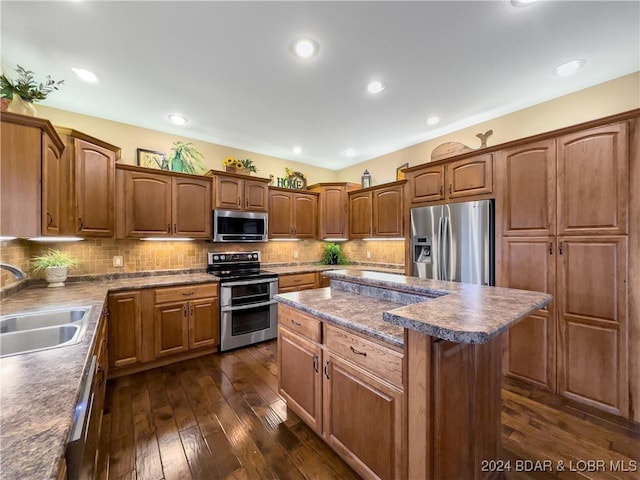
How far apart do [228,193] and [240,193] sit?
17 centimetres

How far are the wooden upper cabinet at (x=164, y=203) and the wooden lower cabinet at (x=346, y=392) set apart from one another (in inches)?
81.3

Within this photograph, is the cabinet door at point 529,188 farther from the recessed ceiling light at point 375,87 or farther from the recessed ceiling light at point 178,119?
the recessed ceiling light at point 178,119

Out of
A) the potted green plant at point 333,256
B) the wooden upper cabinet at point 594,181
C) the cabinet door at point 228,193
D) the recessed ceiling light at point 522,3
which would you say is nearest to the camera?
the recessed ceiling light at point 522,3

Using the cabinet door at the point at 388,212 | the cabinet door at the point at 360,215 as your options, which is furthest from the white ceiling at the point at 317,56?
the cabinet door at the point at 360,215

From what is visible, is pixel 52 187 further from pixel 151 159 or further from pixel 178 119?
pixel 178 119

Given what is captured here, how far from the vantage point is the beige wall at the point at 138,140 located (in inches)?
110

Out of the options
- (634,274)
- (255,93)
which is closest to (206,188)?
(255,93)

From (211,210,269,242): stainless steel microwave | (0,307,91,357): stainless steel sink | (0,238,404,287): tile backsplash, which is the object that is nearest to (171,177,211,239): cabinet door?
(211,210,269,242): stainless steel microwave

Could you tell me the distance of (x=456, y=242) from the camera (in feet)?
9.25

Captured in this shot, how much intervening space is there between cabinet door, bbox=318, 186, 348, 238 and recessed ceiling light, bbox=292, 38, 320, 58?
2653mm

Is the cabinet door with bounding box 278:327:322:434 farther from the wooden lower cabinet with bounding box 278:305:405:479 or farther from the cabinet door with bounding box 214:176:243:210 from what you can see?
the cabinet door with bounding box 214:176:243:210

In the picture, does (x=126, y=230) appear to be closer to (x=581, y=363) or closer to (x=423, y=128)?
(x=423, y=128)

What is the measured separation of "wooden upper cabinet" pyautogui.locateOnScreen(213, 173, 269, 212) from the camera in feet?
11.3

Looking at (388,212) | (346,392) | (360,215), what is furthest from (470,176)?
(346,392)
